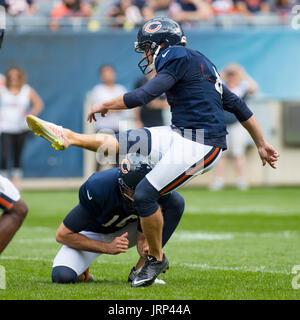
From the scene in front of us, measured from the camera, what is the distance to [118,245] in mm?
4938

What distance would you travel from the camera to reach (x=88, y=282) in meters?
5.08

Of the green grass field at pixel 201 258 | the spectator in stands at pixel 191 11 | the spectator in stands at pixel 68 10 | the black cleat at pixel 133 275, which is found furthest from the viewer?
the spectator in stands at pixel 68 10

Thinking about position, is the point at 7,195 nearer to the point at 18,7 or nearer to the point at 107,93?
the point at 107,93

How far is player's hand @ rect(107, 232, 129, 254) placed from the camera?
4.93m

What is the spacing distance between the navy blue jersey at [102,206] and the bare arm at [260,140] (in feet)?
2.69

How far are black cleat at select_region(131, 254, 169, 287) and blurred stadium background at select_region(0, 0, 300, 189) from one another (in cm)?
838

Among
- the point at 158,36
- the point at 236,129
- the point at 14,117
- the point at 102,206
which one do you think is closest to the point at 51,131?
the point at 102,206

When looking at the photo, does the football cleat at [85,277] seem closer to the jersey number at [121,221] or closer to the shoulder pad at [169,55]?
the jersey number at [121,221]

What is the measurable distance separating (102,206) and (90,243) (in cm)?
28

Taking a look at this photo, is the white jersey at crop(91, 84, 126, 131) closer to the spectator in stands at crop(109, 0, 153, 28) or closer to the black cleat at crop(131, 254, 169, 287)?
the spectator in stands at crop(109, 0, 153, 28)

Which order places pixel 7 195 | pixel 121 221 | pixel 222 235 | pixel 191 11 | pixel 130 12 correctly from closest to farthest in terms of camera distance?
pixel 7 195 → pixel 121 221 → pixel 222 235 → pixel 191 11 → pixel 130 12

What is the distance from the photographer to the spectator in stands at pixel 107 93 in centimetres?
1222
